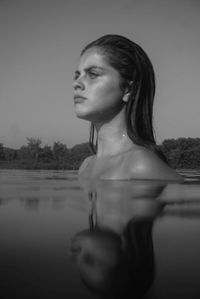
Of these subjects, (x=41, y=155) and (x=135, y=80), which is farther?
(x=41, y=155)

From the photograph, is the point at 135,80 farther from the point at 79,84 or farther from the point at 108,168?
the point at 108,168

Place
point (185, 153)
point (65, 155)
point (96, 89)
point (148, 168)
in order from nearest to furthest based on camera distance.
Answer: point (148, 168)
point (96, 89)
point (65, 155)
point (185, 153)

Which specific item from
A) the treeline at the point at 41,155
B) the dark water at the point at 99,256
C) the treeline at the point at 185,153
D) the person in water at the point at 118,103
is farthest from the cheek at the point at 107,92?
the treeline at the point at 185,153

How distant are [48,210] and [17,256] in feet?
0.94

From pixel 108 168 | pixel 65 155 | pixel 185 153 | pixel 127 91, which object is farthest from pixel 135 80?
pixel 185 153

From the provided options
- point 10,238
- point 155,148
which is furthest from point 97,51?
point 10,238

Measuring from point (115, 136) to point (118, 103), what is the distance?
0.19 meters

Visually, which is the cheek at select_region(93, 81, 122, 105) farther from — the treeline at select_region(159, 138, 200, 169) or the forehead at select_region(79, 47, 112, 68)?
the treeline at select_region(159, 138, 200, 169)

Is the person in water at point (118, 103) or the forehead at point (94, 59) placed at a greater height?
the forehead at point (94, 59)

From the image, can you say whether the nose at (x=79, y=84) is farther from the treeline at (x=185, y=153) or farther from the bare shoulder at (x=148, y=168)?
the treeline at (x=185, y=153)

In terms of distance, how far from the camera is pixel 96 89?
5.39 ft

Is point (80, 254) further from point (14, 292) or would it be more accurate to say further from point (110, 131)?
point (110, 131)

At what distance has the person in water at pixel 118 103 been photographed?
161 centimetres

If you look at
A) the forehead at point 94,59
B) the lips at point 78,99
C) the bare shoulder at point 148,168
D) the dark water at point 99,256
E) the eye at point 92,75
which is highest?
the forehead at point 94,59
